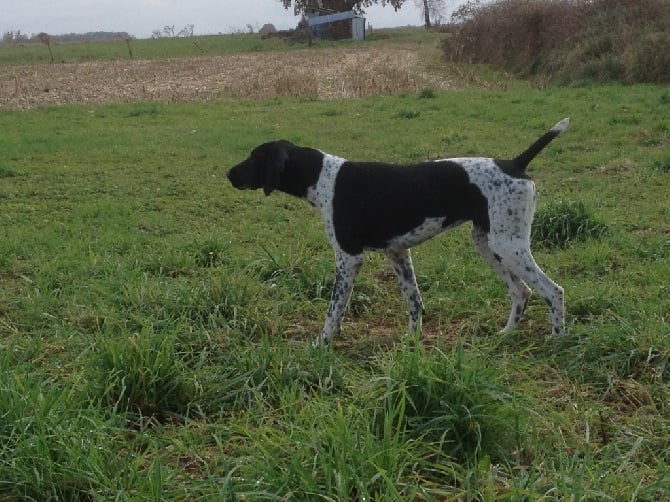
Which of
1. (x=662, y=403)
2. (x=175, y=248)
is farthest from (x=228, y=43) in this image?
(x=662, y=403)

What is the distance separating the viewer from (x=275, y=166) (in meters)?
4.54

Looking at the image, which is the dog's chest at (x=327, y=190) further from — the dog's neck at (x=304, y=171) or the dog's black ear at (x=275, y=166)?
the dog's black ear at (x=275, y=166)

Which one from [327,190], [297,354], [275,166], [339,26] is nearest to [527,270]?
[327,190]

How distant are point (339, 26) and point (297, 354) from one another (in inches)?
2105

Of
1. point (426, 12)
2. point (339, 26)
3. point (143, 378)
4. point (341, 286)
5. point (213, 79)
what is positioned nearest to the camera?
point (143, 378)

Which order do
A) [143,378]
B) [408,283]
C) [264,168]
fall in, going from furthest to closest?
[408,283], [264,168], [143,378]

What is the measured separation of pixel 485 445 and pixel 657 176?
6.45m

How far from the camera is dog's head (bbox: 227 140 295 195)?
4559 mm

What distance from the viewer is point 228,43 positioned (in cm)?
4978

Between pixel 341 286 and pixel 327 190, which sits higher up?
pixel 327 190

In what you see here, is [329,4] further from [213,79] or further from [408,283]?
[408,283]

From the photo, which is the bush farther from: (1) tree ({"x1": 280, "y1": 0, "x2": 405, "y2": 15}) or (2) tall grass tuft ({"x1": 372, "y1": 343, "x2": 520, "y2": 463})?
(1) tree ({"x1": 280, "y1": 0, "x2": 405, "y2": 15})

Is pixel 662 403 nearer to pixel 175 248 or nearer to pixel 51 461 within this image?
pixel 51 461

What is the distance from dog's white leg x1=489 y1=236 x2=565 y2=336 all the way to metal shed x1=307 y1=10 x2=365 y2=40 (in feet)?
167
